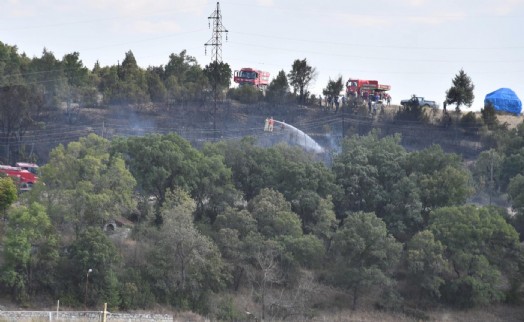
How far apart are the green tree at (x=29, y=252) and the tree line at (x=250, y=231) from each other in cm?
5

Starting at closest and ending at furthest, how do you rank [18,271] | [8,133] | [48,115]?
[18,271]
[8,133]
[48,115]

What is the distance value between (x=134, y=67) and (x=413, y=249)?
94.7ft

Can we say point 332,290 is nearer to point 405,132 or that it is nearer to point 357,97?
point 405,132

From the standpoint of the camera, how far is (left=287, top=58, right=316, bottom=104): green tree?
6322 cm

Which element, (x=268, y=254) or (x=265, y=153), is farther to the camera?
(x=265, y=153)

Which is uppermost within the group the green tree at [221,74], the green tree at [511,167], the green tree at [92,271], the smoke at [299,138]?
the green tree at [221,74]

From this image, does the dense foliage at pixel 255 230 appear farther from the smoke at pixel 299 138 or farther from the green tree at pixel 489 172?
the smoke at pixel 299 138

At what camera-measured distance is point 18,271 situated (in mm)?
37812

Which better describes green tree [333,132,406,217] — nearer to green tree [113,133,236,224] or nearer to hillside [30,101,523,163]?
green tree [113,133,236,224]

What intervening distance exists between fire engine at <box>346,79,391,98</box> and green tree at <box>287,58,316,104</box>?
2756mm

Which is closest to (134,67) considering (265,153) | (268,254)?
(265,153)

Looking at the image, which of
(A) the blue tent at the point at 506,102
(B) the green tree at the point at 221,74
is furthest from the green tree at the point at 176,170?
(A) the blue tent at the point at 506,102

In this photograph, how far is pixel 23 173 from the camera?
152 ft

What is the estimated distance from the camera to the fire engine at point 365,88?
64375mm
